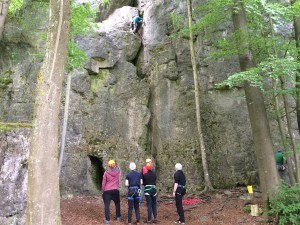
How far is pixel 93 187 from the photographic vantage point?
522 inches

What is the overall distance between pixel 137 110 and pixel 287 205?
27.4 feet

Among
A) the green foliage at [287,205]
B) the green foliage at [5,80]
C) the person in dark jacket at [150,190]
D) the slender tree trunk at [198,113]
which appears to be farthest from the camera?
the green foliage at [5,80]

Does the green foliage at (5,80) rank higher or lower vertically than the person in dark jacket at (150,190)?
higher

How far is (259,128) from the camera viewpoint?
938 cm

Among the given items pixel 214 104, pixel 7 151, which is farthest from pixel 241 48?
pixel 7 151

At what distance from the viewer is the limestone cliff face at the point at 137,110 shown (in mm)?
13461

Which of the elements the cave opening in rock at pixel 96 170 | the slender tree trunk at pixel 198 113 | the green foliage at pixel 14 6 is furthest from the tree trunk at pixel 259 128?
the green foliage at pixel 14 6

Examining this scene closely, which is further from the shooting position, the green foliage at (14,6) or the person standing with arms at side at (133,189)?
the green foliage at (14,6)

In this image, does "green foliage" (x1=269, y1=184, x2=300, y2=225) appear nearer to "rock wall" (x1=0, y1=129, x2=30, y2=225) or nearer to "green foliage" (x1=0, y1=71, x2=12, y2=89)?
"rock wall" (x1=0, y1=129, x2=30, y2=225)

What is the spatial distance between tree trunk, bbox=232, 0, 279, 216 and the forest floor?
1.17 m

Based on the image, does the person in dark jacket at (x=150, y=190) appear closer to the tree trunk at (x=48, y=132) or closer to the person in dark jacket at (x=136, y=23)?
the tree trunk at (x=48, y=132)

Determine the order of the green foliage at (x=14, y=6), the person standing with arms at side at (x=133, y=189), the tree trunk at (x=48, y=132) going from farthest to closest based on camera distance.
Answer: the green foliage at (x=14, y=6) < the person standing with arms at side at (x=133, y=189) < the tree trunk at (x=48, y=132)

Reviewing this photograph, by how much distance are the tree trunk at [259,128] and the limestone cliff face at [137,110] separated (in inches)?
153

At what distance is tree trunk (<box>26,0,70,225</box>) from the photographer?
493 centimetres
